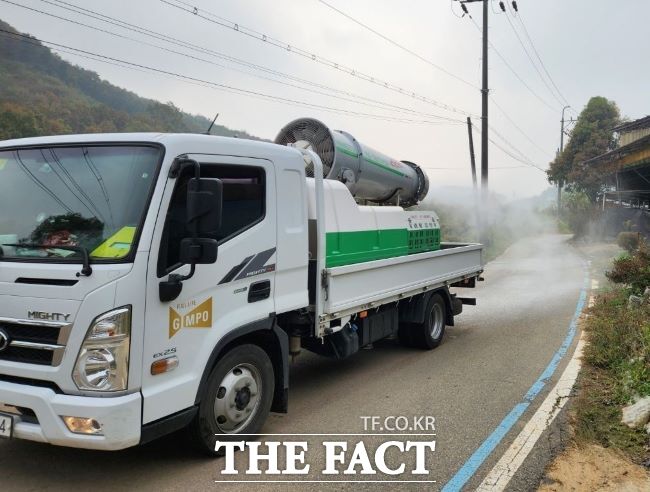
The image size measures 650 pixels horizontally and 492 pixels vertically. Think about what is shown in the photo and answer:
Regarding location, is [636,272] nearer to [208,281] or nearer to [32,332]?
[208,281]

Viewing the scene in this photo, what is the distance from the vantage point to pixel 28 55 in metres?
31.5

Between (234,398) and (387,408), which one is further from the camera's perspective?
(387,408)

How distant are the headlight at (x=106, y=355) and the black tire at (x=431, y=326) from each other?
4.73m

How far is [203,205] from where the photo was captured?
3.46 metres

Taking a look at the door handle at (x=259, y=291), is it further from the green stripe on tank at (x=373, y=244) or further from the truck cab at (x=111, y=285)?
the green stripe on tank at (x=373, y=244)

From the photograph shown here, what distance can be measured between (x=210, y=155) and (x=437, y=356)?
460 centimetres

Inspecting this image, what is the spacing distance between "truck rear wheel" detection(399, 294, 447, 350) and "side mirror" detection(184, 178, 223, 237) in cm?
443

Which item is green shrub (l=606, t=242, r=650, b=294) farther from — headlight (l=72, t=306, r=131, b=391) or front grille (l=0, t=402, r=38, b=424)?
front grille (l=0, t=402, r=38, b=424)

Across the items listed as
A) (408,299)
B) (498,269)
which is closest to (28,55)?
(498,269)

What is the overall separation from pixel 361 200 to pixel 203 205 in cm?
419

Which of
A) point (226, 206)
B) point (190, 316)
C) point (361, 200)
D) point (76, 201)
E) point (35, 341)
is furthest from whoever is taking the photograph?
point (361, 200)

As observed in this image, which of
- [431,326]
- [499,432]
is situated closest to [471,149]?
[431,326]

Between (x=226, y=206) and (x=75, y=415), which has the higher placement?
(x=226, y=206)

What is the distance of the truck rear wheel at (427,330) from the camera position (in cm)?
745
